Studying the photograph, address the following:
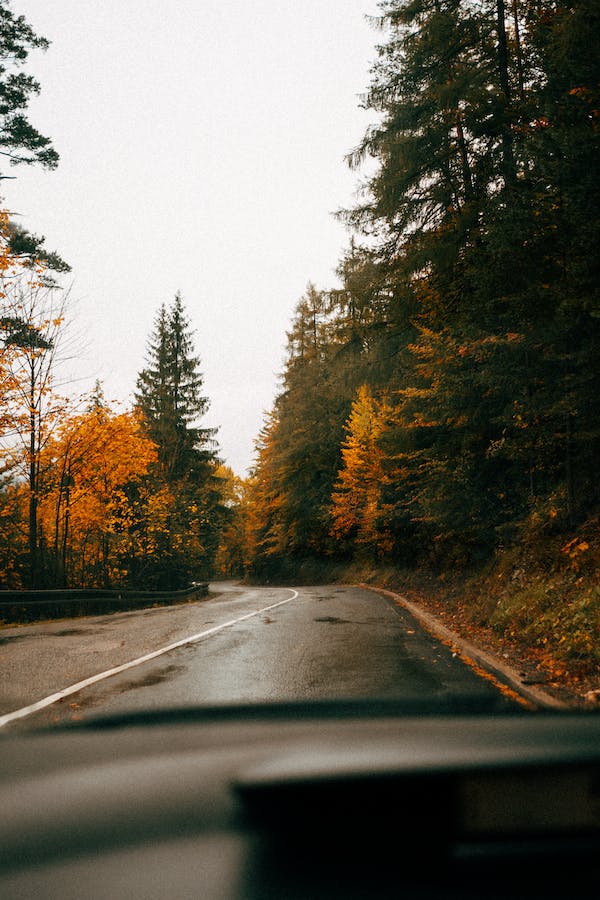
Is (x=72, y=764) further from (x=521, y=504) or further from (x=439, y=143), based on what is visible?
(x=439, y=143)

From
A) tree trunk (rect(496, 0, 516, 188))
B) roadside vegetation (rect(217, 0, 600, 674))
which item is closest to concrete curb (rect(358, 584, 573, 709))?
roadside vegetation (rect(217, 0, 600, 674))

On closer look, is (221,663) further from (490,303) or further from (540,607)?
(490,303)

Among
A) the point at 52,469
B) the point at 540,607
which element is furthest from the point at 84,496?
the point at 540,607

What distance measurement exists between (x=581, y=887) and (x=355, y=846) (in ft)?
1.38

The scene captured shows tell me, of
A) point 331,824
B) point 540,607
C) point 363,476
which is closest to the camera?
point 331,824

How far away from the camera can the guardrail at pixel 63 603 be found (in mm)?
15000

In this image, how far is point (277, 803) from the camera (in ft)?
4.07

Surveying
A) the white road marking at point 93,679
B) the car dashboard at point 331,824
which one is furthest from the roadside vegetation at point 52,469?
the car dashboard at point 331,824

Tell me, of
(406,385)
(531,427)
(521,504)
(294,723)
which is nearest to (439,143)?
(406,385)

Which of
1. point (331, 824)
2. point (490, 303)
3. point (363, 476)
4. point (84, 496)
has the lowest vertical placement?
point (331, 824)

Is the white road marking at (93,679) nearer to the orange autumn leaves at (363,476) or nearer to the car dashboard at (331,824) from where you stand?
the car dashboard at (331,824)

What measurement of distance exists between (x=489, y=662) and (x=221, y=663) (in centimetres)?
345

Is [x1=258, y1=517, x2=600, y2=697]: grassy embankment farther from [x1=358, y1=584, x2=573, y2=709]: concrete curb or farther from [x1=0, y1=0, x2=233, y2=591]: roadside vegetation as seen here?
[x1=0, y1=0, x2=233, y2=591]: roadside vegetation

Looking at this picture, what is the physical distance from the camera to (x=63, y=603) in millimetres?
16703
